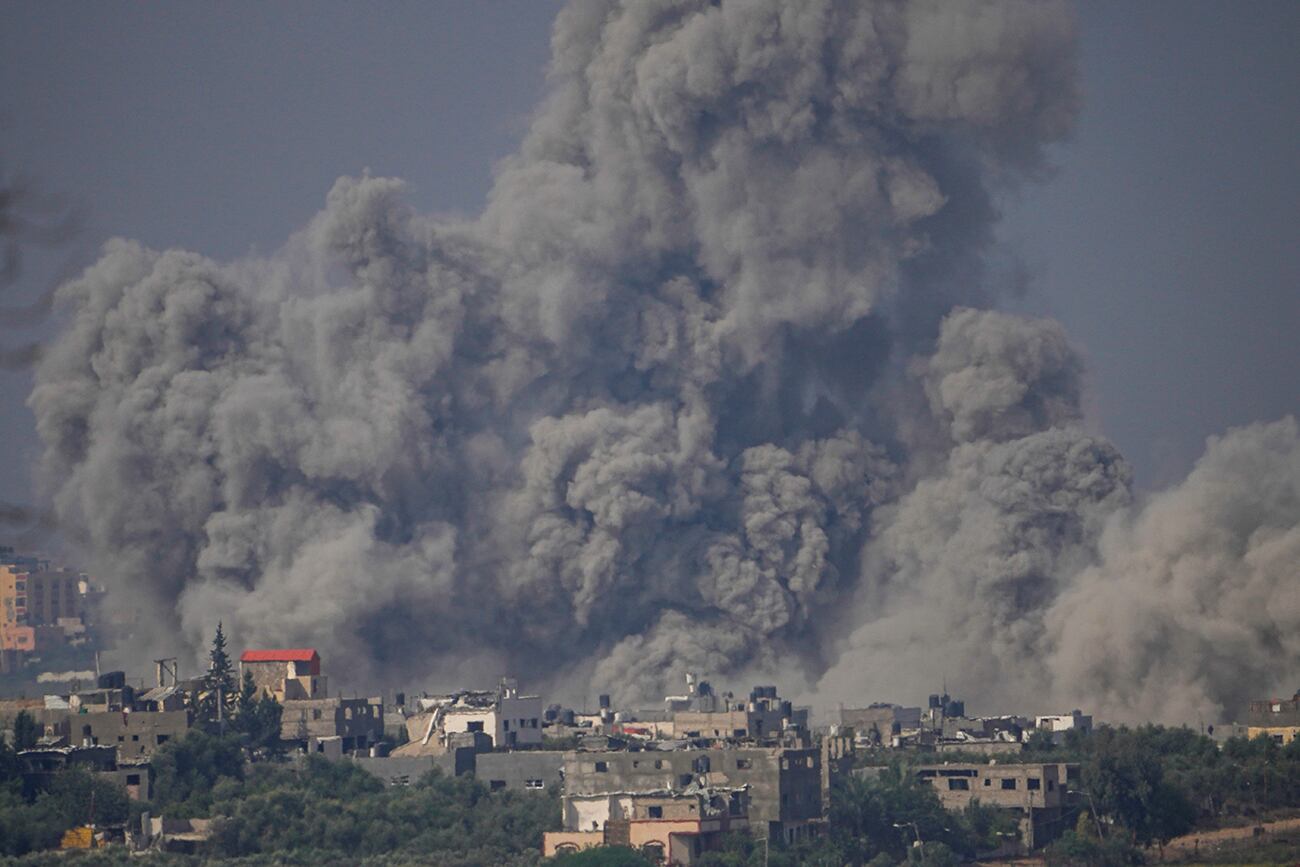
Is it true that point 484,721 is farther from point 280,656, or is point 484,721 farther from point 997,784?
Result: point 997,784

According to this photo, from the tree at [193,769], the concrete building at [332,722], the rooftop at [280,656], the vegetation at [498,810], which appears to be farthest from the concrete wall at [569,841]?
the rooftop at [280,656]

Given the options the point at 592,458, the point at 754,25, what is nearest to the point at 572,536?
the point at 592,458

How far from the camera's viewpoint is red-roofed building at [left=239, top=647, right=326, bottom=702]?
79000 millimetres

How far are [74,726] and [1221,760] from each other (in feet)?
79.0

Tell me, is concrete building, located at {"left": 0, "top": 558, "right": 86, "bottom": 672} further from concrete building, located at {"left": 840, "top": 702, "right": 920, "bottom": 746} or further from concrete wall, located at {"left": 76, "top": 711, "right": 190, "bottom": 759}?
concrete wall, located at {"left": 76, "top": 711, "right": 190, "bottom": 759}

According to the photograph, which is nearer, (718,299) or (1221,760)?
(1221,760)

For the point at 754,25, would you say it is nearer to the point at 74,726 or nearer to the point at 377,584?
the point at 377,584

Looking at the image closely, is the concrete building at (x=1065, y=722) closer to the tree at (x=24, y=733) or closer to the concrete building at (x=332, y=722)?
the concrete building at (x=332, y=722)

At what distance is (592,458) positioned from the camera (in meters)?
93.2

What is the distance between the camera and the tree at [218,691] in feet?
242

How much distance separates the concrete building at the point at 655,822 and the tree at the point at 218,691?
11.0 meters

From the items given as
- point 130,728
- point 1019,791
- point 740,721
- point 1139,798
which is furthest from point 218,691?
point 1139,798

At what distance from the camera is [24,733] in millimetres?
68500

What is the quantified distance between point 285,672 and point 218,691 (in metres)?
4.84
